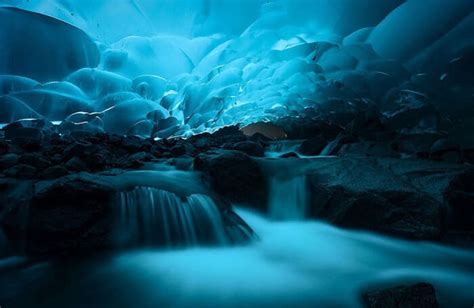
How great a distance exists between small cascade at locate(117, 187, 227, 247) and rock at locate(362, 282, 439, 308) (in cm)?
159

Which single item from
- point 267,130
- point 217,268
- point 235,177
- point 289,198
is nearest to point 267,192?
point 289,198

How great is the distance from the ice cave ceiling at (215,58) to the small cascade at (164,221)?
7519 mm

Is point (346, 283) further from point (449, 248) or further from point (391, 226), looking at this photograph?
point (449, 248)

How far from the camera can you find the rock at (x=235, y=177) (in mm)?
3549

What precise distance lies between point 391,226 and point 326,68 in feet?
29.2

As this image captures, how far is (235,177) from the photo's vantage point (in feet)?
11.7

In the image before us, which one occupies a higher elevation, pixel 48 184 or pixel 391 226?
pixel 48 184

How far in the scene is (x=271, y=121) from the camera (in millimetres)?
13367

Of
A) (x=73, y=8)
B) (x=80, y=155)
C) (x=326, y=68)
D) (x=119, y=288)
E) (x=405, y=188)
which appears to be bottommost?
(x=119, y=288)

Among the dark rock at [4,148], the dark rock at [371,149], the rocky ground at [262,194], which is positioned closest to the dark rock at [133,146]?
the rocky ground at [262,194]

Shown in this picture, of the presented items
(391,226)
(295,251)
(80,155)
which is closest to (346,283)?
(295,251)

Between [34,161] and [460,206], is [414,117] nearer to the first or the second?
[460,206]

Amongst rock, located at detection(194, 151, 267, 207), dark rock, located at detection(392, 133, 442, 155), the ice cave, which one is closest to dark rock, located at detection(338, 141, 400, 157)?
the ice cave

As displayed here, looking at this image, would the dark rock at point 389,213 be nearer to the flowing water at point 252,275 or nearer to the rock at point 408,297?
the flowing water at point 252,275
